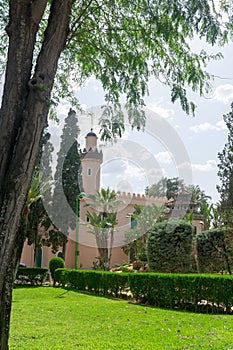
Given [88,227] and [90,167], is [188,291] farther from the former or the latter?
[90,167]

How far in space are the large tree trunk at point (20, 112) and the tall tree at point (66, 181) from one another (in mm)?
23381

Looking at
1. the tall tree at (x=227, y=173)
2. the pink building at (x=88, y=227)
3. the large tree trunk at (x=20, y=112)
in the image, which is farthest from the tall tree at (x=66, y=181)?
the large tree trunk at (x=20, y=112)

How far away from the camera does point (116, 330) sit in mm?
7242

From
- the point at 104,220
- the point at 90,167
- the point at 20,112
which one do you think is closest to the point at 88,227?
the point at 104,220

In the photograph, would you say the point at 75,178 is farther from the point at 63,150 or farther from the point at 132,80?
the point at 132,80

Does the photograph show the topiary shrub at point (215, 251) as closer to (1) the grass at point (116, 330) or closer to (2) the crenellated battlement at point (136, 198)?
(1) the grass at point (116, 330)

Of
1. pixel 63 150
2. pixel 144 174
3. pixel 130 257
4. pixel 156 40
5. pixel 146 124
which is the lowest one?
pixel 130 257

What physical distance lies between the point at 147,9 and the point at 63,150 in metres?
25.7

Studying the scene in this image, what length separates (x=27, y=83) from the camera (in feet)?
12.5

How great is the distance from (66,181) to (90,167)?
3.79 meters

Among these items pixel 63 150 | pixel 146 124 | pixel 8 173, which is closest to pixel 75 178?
pixel 63 150

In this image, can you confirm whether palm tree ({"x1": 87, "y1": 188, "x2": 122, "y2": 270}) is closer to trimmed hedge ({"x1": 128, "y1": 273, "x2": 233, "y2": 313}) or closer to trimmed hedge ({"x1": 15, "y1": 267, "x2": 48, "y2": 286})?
trimmed hedge ({"x1": 15, "y1": 267, "x2": 48, "y2": 286})

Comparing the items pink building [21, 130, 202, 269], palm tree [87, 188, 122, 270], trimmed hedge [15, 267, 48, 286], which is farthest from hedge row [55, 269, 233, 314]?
pink building [21, 130, 202, 269]

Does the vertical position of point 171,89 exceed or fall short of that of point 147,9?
it falls short
